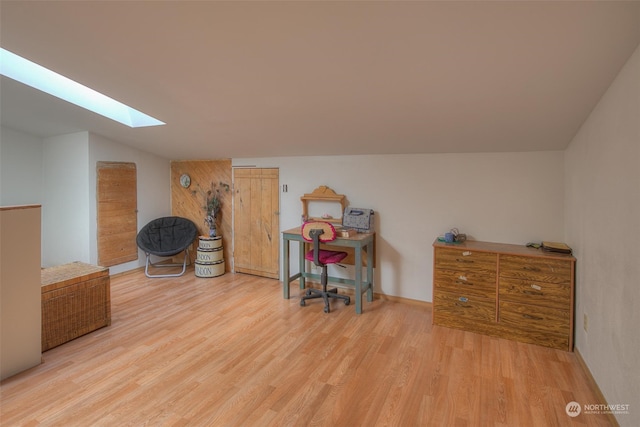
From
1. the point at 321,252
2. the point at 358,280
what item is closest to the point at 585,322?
the point at 358,280

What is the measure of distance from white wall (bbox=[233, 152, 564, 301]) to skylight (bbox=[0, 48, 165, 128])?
2180mm

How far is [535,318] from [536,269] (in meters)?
0.44

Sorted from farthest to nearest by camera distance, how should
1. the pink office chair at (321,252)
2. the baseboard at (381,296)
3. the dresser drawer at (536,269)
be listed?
the baseboard at (381,296) < the pink office chair at (321,252) < the dresser drawer at (536,269)

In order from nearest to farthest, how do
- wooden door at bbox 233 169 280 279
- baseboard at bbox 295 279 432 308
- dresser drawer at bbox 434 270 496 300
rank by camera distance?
dresser drawer at bbox 434 270 496 300 < baseboard at bbox 295 279 432 308 < wooden door at bbox 233 169 280 279

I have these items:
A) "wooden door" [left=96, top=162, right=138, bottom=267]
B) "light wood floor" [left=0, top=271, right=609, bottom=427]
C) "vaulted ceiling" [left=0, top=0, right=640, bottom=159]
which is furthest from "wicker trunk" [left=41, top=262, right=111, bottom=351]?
"vaulted ceiling" [left=0, top=0, right=640, bottom=159]

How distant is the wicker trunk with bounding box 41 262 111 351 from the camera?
9.12 feet

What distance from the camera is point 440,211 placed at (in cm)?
369

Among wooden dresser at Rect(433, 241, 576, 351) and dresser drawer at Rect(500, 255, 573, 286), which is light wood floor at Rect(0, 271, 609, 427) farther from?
dresser drawer at Rect(500, 255, 573, 286)

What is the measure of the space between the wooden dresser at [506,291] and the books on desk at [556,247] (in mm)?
56

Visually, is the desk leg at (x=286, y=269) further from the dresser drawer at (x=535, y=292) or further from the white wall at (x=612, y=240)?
the white wall at (x=612, y=240)

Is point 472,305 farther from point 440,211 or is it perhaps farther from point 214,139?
point 214,139

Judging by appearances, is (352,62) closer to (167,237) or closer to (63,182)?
(167,237)

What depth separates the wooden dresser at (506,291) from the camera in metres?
2.79

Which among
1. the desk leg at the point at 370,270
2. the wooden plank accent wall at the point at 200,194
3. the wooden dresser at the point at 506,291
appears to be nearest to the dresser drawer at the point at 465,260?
the wooden dresser at the point at 506,291
